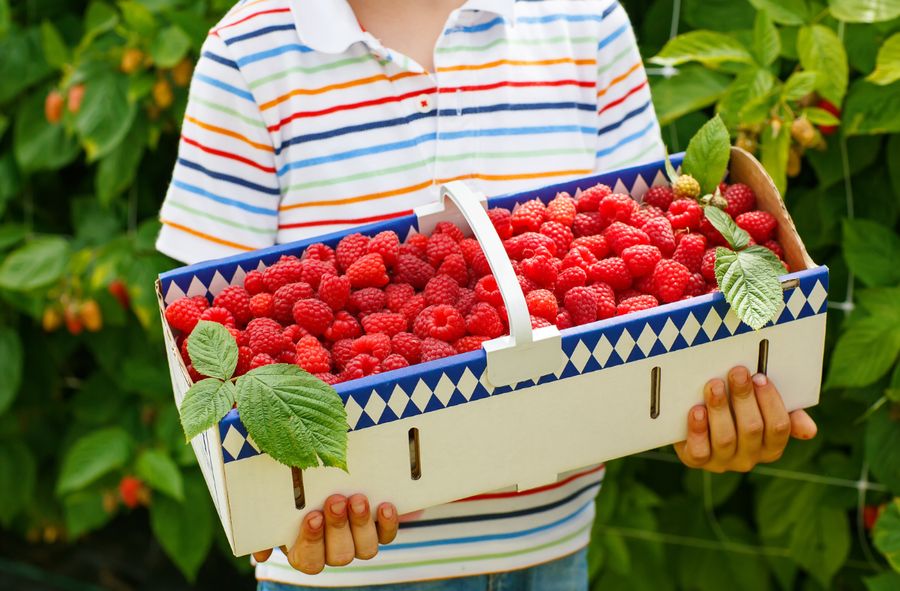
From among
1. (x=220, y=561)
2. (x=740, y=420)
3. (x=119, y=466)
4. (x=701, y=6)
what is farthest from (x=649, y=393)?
(x=220, y=561)

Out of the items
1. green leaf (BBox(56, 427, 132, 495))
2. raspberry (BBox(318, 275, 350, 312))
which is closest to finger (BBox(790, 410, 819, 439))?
raspberry (BBox(318, 275, 350, 312))

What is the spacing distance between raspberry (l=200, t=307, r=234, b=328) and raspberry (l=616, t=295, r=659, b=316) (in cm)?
35

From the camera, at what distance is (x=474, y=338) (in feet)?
3.14

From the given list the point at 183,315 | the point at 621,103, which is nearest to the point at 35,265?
the point at 183,315

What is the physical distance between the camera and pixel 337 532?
955 millimetres

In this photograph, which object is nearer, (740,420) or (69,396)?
(740,420)

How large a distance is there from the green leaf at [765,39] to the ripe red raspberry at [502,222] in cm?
52

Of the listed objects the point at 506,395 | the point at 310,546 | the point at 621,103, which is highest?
the point at 621,103

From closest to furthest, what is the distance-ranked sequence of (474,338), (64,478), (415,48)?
(474,338) < (415,48) < (64,478)

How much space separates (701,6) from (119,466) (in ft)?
4.07

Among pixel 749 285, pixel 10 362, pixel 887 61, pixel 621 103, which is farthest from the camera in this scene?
pixel 10 362

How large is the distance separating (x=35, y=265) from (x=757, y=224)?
52.4 inches

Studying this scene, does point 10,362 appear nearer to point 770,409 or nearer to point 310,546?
point 310,546

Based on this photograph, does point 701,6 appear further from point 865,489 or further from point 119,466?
point 119,466
